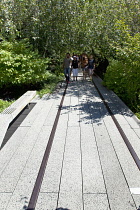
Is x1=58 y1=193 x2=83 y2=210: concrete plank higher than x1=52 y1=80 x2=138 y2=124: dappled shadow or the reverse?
the reverse

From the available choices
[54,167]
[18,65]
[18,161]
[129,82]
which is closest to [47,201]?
[54,167]

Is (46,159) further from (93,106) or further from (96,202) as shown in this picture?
(93,106)

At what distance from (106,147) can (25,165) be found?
1.90m

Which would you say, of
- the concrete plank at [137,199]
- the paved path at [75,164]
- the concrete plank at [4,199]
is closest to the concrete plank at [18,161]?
the paved path at [75,164]

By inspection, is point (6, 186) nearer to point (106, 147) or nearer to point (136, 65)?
point (106, 147)

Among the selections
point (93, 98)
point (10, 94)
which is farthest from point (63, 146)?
point (10, 94)

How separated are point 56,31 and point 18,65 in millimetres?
3727

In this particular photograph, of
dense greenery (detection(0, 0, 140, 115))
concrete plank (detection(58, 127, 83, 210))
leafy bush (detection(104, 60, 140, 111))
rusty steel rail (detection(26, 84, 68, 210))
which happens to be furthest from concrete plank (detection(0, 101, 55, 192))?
dense greenery (detection(0, 0, 140, 115))

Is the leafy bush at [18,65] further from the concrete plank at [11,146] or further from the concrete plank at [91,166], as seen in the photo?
the concrete plank at [91,166]

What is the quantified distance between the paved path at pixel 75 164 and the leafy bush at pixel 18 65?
12.5 feet

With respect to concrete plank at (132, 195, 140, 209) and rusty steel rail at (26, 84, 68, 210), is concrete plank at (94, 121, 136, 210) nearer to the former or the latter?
concrete plank at (132, 195, 140, 209)

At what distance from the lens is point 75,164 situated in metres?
3.88

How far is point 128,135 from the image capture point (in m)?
5.14

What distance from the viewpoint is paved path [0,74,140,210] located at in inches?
116
